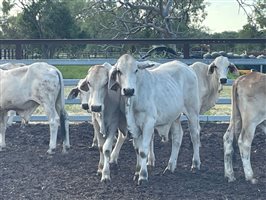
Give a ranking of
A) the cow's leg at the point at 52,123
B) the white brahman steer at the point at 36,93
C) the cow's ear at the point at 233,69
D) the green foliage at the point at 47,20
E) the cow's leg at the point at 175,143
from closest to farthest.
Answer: the cow's leg at the point at 175,143, the cow's leg at the point at 52,123, the white brahman steer at the point at 36,93, the cow's ear at the point at 233,69, the green foliage at the point at 47,20

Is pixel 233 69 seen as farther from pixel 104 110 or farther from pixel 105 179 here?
pixel 105 179

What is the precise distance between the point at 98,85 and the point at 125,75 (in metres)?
0.52

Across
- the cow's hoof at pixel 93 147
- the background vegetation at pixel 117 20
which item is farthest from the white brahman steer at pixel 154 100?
the background vegetation at pixel 117 20

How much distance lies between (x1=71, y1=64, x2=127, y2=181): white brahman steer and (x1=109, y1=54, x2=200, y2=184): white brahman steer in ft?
0.73

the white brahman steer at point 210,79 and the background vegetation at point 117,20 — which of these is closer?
the white brahman steer at point 210,79

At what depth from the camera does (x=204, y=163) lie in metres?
8.84

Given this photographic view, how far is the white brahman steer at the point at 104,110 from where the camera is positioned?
24.9 feet

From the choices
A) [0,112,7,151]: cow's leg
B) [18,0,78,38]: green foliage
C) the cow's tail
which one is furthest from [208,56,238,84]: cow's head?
[18,0,78,38]: green foliage

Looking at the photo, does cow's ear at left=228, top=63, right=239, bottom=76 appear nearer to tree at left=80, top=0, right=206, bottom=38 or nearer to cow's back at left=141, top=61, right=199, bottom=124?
cow's back at left=141, top=61, right=199, bottom=124

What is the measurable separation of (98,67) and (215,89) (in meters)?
4.28

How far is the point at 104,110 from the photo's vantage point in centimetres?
793

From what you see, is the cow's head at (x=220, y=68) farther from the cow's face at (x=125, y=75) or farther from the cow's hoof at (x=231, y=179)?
the cow's face at (x=125, y=75)

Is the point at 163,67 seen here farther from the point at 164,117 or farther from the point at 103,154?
the point at 103,154

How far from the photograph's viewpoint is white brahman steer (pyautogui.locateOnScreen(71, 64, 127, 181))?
758cm
